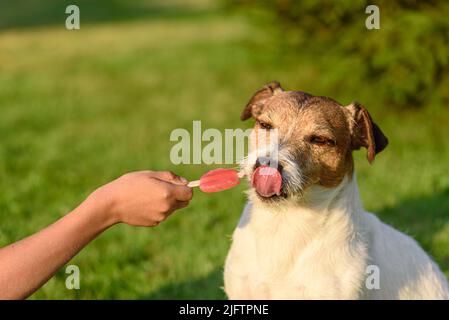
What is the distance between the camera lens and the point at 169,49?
18391 mm

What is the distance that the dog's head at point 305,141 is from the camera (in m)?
3.85

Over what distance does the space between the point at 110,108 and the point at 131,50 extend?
657 cm

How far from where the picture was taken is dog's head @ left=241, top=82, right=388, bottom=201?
12.6 ft

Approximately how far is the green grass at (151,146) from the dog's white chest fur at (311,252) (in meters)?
1.38

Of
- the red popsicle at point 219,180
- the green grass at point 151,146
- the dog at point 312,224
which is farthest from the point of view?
the green grass at point 151,146

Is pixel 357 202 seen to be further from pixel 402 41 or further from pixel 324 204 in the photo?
pixel 402 41

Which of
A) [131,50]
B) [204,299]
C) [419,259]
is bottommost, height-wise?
[204,299]

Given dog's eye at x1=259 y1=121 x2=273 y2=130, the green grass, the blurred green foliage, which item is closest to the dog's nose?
dog's eye at x1=259 y1=121 x2=273 y2=130

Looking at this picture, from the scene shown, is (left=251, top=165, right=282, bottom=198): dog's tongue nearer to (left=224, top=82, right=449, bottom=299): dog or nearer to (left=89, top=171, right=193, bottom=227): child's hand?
(left=224, top=82, right=449, bottom=299): dog

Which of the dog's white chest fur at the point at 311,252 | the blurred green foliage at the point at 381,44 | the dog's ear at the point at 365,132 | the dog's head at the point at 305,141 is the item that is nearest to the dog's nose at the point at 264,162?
the dog's head at the point at 305,141

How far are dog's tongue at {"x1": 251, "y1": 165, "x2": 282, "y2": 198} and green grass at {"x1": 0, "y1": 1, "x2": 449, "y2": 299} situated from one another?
2.00 metres

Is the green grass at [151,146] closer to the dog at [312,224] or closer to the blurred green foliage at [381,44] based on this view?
the blurred green foliage at [381,44]

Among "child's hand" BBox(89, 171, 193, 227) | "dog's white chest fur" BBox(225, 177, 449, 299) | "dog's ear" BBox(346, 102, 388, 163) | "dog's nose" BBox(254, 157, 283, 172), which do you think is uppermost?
"dog's ear" BBox(346, 102, 388, 163)

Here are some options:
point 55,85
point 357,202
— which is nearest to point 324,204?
point 357,202
